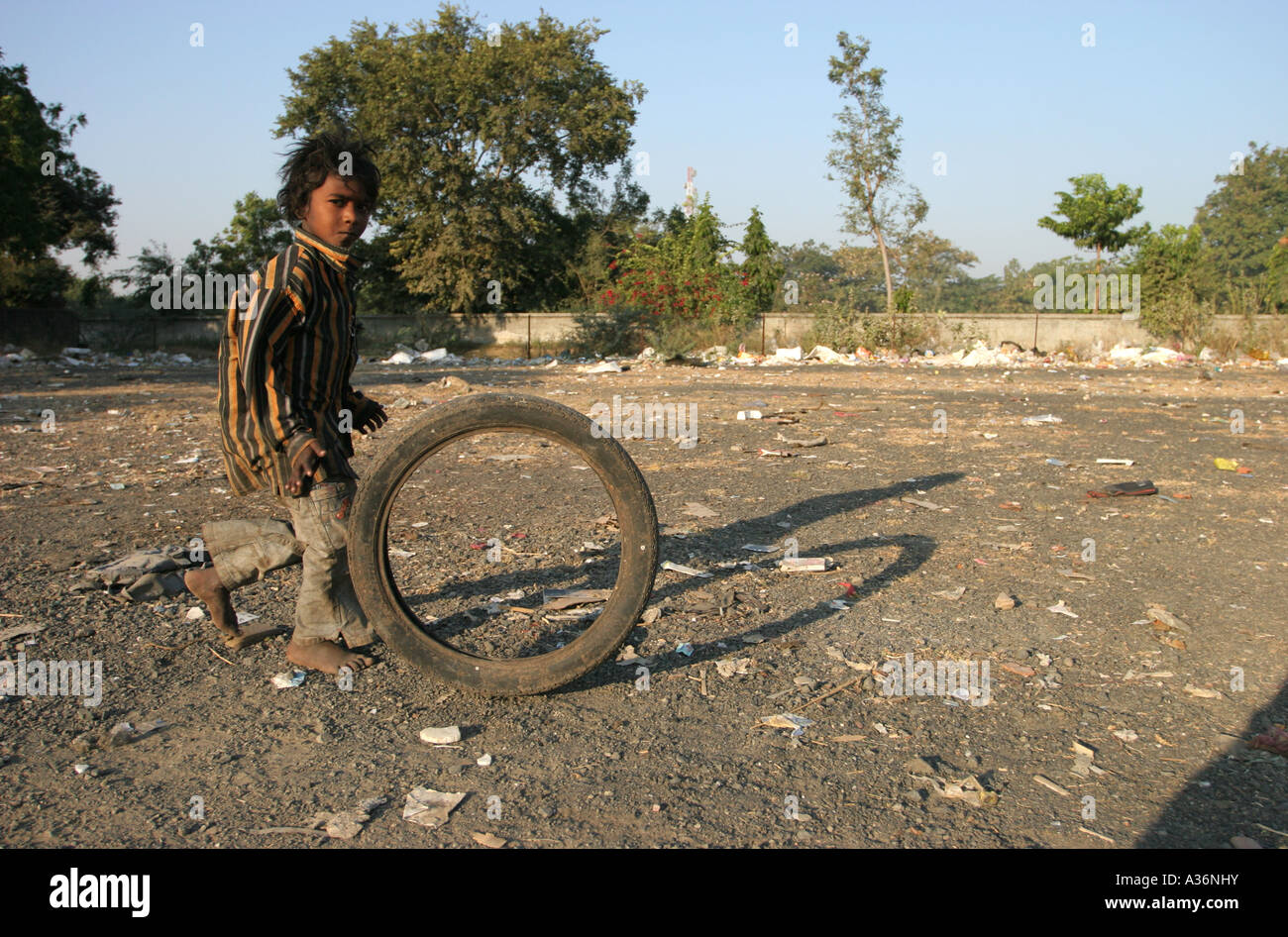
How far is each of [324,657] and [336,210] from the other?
1.50 metres

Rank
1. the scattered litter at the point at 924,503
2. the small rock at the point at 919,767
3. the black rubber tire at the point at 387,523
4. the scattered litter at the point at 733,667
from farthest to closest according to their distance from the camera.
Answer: the scattered litter at the point at 924,503 → the scattered litter at the point at 733,667 → the black rubber tire at the point at 387,523 → the small rock at the point at 919,767

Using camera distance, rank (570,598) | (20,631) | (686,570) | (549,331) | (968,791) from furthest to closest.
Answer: (549,331) → (686,570) → (570,598) → (20,631) → (968,791)

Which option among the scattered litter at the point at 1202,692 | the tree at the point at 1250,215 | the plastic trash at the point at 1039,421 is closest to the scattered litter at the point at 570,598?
the scattered litter at the point at 1202,692

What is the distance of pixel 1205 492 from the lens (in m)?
6.05

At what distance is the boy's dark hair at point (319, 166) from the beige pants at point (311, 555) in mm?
979

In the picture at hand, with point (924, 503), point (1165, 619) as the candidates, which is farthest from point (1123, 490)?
point (1165, 619)

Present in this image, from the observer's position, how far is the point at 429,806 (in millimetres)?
2219

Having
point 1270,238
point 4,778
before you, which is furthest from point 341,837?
point 1270,238

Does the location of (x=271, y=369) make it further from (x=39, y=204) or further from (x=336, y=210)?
(x=39, y=204)

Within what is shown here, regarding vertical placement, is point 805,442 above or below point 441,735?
above

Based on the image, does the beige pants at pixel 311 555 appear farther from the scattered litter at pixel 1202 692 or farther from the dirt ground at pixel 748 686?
the scattered litter at pixel 1202 692

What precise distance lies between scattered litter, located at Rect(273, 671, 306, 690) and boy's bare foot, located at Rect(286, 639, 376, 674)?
4 centimetres

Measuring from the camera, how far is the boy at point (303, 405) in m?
2.87
